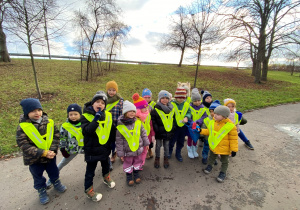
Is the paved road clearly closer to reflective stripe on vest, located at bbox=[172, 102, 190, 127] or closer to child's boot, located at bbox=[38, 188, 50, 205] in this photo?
child's boot, located at bbox=[38, 188, 50, 205]

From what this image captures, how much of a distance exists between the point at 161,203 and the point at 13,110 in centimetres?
673

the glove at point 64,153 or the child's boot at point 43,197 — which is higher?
the glove at point 64,153

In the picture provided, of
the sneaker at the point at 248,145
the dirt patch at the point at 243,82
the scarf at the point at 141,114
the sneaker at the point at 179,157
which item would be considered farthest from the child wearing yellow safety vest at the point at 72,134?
the dirt patch at the point at 243,82

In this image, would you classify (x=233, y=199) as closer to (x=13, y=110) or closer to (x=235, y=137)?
(x=235, y=137)

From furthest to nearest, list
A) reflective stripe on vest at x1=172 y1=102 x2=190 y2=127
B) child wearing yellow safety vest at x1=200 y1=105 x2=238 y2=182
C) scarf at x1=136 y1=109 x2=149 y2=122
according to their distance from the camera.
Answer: reflective stripe on vest at x1=172 y1=102 x2=190 y2=127 < scarf at x1=136 y1=109 x2=149 y2=122 < child wearing yellow safety vest at x1=200 y1=105 x2=238 y2=182

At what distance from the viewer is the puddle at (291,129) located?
468 cm

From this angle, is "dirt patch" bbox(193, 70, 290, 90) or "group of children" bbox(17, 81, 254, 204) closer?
"group of children" bbox(17, 81, 254, 204)

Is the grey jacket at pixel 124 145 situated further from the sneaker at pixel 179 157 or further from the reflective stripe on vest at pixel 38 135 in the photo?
the sneaker at pixel 179 157

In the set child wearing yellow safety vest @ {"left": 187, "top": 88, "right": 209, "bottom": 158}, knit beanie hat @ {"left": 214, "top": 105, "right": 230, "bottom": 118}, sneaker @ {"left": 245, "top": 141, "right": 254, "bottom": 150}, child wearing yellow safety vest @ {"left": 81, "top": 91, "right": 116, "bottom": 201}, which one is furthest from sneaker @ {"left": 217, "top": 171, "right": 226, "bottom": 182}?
child wearing yellow safety vest @ {"left": 81, "top": 91, "right": 116, "bottom": 201}

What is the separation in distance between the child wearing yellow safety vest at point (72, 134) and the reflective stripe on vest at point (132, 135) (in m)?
0.69

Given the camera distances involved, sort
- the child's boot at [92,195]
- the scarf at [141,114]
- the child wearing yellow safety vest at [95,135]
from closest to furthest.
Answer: the child wearing yellow safety vest at [95,135], the child's boot at [92,195], the scarf at [141,114]

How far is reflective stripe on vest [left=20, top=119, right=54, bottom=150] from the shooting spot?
6.87 feet

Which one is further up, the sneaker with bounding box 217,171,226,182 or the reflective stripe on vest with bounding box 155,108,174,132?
the reflective stripe on vest with bounding box 155,108,174,132

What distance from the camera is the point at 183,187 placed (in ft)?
8.65
